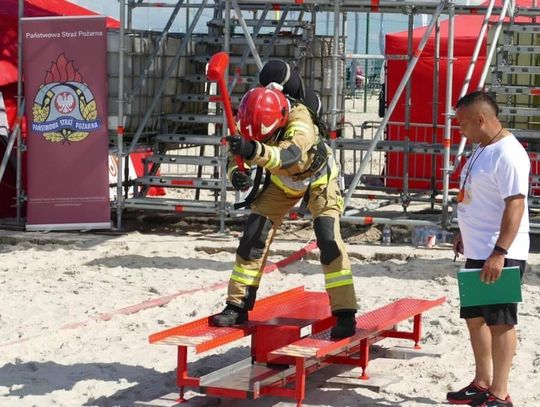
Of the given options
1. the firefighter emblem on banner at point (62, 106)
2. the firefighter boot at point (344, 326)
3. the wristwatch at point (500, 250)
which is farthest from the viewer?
the firefighter emblem on banner at point (62, 106)

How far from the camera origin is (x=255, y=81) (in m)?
14.3

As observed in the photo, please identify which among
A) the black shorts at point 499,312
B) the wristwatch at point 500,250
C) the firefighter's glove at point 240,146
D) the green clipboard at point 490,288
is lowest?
the black shorts at point 499,312

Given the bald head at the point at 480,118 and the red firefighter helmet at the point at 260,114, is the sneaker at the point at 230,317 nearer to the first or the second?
the red firefighter helmet at the point at 260,114

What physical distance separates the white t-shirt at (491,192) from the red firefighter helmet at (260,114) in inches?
46.3

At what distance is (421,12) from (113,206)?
4317 millimetres

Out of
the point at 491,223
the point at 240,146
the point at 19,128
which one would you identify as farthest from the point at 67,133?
the point at 491,223

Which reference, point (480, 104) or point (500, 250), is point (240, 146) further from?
point (500, 250)

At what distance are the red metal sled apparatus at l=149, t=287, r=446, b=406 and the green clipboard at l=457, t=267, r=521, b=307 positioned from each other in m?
0.83

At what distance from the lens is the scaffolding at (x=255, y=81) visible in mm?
13305

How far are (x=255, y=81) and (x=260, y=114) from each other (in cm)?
717

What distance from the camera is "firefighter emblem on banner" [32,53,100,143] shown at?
1370cm

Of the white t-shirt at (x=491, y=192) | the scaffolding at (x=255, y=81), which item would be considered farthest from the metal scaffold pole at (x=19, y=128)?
the white t-shirt at (x=491, y=192)

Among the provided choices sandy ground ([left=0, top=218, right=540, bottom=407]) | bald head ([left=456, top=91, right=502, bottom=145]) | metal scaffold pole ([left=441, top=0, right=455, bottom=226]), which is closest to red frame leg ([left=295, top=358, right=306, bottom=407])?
sandy ground ([left=0, top=218, right=540, bottom=407])

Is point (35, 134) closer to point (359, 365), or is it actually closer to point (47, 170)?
point (47, 170)
